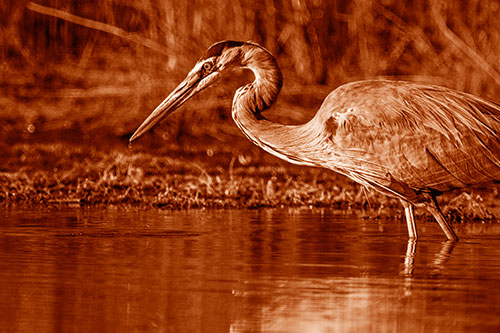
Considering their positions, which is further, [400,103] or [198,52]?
[198,52]

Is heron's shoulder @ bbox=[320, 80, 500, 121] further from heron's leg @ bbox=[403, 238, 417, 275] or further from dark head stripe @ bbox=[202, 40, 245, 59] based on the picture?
dark head stripe @ bbox=[202, 40, 245, 59]

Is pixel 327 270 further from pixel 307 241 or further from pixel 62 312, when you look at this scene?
pixel 62 312

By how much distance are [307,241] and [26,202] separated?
3.18 m

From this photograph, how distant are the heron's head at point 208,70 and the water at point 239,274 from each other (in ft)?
2.91

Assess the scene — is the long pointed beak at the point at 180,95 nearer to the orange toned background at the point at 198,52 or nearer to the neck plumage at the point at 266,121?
the neck plumage at the point at 266,121

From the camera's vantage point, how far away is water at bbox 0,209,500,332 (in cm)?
603

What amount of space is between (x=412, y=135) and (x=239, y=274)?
228cm

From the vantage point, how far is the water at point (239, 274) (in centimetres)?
603

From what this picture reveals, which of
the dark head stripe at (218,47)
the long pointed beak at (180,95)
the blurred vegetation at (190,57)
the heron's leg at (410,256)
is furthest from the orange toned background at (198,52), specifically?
the heron's leg at (410,256)

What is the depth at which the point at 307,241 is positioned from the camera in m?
8.95

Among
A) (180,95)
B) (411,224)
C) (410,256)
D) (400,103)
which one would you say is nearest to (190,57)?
(180,95)

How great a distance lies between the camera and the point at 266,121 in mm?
9641

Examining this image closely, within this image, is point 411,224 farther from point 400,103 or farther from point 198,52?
point 198,52

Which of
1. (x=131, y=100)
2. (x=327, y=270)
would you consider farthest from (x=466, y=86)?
(x=327, y=270)
